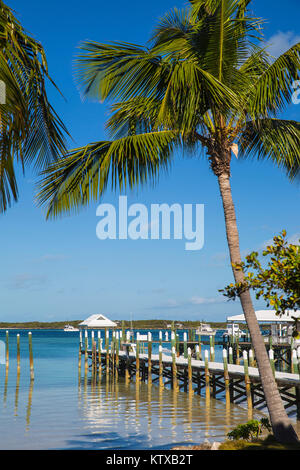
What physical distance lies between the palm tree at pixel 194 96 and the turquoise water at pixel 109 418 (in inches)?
325

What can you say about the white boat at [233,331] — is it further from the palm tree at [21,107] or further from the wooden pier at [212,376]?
the palm tree at [21,107]

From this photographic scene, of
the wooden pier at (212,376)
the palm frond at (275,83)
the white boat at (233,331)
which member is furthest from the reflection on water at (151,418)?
the white boat at (233,331)

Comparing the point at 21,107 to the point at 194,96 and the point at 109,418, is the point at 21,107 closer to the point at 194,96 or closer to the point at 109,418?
the point at 194,96

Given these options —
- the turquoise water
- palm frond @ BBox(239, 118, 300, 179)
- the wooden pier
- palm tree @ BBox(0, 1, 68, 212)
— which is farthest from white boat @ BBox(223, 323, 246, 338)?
palm tree @ BBox(0, 1, 68, 212)

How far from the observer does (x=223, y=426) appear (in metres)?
Answer: 18.7

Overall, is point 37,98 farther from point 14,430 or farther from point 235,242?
point 14,430

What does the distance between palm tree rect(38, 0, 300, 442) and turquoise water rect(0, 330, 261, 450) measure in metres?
8.25

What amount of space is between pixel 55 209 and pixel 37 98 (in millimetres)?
4093

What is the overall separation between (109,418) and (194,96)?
15054 mm

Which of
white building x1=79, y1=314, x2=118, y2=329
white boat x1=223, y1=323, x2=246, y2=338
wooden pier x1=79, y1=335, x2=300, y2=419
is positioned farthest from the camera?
white building x1=79, y1=314, x2=118, y2=329

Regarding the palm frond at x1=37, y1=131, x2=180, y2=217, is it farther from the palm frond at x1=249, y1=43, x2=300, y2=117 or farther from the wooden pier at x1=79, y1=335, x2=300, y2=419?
the wooden pier at x1=79, y1=335, x2=300, y2=419

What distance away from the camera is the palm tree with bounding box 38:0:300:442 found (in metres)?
10.1

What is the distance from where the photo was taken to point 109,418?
2114cm
